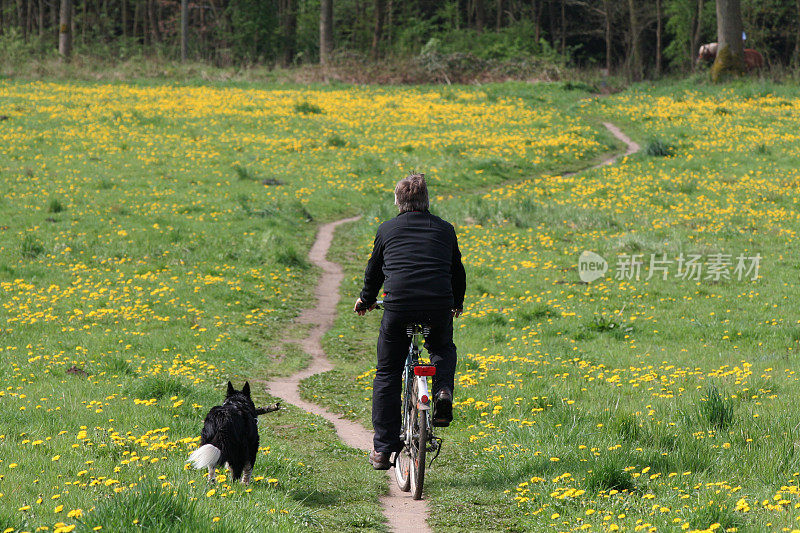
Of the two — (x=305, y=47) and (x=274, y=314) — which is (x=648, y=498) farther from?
(x=305, y=47)

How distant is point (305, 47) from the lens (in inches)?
2800

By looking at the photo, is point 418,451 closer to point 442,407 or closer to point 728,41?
point 442,407

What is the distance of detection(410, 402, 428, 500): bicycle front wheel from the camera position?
20.3 feet

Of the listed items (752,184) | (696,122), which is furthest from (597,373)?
(696,122)

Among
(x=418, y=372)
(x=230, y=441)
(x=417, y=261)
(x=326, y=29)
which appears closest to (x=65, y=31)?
(x=326, y=29)

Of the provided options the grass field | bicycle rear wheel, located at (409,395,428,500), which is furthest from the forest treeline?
bicycle rear wheel, located at (409,395,428,500)

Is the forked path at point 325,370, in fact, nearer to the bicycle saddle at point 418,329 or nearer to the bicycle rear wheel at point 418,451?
the bicycle rear wheel at point 418,451

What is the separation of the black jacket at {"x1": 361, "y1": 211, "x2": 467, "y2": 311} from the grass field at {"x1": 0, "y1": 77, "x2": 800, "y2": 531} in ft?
5.44

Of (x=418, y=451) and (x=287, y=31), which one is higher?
(x=287, y=31)

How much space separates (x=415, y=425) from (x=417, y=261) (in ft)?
4.54

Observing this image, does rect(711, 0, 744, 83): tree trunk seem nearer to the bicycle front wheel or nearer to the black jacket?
the black jacket

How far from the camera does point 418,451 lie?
6316 mm

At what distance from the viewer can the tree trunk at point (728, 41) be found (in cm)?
3791

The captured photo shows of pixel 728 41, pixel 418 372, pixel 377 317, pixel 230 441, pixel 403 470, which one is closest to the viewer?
pixel 230 441
